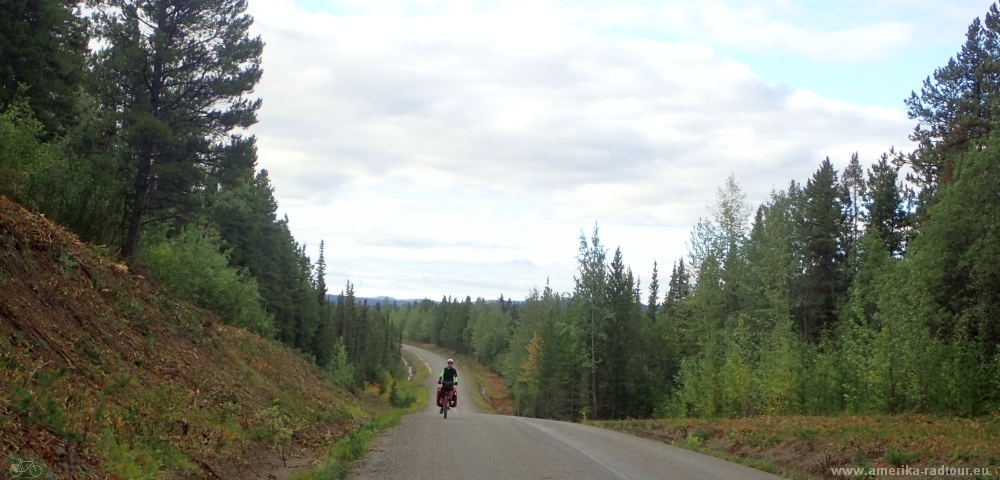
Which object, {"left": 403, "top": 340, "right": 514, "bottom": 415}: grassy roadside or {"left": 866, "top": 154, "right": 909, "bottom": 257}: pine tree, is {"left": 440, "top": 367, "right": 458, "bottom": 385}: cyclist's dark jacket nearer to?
{"left": 866, "top": 154, "right": 909, "bottom": 257}: pine tree

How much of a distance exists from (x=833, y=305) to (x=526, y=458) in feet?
140

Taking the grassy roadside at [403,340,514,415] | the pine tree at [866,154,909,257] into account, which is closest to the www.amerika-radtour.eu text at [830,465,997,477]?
the pine tree at [866,154,909,257]

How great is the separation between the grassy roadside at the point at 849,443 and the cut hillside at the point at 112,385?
26.4 ft

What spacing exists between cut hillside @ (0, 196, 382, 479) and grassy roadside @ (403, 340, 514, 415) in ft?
224

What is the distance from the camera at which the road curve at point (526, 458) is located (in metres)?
11.0

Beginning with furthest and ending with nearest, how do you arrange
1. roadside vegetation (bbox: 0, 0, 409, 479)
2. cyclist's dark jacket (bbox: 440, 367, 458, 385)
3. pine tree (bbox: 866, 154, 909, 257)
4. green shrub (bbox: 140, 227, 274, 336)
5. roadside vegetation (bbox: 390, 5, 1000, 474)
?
1. pine tree (bbox: 866, 154, 909, 257)
2. cyclist's dark jacket (bbox: 440, 367, 458, 385)
3. green shrub (bbox: 140, 227, 274, 336)
4. roadside vegetation (bbox: 390, 5, 1000, 474)
5. roadside vegetation (bbox: 0, 0, 409, 479)

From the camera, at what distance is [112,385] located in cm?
1073

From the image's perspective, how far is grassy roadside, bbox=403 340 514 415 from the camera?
94.4 metres

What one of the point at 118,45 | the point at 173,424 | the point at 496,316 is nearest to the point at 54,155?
the point at 118,45

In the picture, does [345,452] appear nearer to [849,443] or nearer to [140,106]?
[849,443]

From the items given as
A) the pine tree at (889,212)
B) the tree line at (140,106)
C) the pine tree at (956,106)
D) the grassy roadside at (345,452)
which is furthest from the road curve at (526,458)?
the pine tree at (889,212)

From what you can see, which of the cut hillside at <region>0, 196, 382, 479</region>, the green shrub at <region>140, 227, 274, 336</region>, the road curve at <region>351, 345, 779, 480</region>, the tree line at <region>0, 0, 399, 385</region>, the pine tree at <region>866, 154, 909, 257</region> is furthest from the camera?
the pine tree at <region>866, 154, 909, 257</region>

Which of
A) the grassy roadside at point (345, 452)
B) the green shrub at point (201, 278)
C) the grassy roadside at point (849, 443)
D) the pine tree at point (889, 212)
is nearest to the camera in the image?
the grassy roadside at point (345, 452)

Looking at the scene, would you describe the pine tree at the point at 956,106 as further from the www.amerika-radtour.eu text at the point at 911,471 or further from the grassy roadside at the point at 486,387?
the grassy roadside at the point at 486,387
